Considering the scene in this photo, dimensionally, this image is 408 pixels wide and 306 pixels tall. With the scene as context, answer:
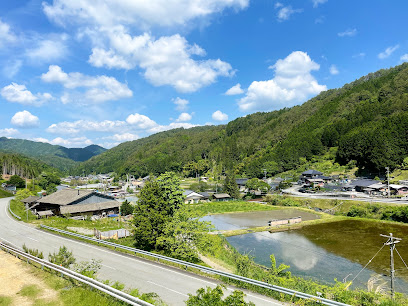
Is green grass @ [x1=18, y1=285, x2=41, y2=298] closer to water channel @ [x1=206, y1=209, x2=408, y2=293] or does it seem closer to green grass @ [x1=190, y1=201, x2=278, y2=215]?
water channel @ [x1=206, y1=209, x2=408, y2=293]

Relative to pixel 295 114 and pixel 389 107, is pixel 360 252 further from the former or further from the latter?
pixel 295 114

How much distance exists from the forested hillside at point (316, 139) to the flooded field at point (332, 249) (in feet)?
107

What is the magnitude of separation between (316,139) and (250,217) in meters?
59.2

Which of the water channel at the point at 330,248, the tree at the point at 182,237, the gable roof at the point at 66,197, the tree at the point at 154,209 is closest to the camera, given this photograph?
the tree at the point at 182,237

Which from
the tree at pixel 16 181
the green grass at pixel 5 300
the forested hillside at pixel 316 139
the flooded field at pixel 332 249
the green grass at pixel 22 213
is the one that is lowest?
the flooded field at pixel 332 249

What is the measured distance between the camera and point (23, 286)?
9.31 metres

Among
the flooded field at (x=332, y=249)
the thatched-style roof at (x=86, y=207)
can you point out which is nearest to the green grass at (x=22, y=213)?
the thatched-style roof at (x=86, y=207)

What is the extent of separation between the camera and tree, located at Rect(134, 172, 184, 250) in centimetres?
1770

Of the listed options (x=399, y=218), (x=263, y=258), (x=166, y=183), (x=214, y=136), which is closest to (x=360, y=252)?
(x=263, y=258)

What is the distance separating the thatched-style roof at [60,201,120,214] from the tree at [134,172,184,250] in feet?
61.5

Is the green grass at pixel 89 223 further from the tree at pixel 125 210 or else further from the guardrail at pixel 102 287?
the guardrail at pixel 102 287

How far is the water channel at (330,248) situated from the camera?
18531mm

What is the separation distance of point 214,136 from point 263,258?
139 meters

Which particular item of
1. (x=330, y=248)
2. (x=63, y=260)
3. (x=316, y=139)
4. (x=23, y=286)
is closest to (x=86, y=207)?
(x=63, y=260)
